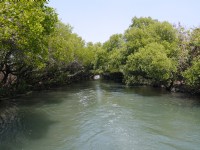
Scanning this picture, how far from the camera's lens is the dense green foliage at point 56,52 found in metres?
12.9

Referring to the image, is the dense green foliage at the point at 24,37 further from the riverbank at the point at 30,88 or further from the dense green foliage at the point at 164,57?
the dense green foliage at the point at 164,57

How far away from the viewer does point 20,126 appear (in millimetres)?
15898

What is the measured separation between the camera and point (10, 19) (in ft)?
40.2

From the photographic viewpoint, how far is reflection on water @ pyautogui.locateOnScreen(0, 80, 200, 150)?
41.5 feet

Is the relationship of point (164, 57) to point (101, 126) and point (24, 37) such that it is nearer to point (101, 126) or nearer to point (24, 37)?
point (101, 126)

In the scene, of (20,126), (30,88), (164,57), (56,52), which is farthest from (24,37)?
(30,88)

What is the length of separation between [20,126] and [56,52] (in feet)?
40.0

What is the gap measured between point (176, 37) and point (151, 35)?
3770mm

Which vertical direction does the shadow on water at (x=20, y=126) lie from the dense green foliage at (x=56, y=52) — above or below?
below

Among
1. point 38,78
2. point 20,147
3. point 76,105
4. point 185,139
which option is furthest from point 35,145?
point 38,78

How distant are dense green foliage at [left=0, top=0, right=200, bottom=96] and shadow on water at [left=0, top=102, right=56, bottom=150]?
13.0 ft

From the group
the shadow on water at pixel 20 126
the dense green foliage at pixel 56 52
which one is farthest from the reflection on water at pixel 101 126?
the dense green foliage at pixel 56 52

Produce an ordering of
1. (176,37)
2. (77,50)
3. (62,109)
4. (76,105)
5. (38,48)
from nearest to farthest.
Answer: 1. (38,48)
2. (62,109)
3. (76,105)
4. (176,37)
5. (77,50)

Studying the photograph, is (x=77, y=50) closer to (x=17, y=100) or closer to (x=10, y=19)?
(x=17, y=100)
